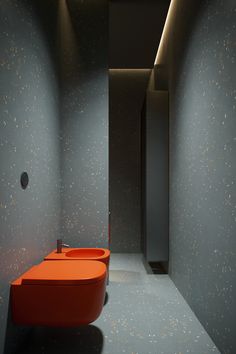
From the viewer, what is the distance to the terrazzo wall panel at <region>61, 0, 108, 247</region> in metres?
2.60

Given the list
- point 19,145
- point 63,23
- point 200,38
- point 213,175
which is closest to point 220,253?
point 213,175

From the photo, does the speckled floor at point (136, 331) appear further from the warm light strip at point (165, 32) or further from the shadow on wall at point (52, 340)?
the warm light strip at point (165, 32)

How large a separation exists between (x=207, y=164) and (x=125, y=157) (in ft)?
8.16

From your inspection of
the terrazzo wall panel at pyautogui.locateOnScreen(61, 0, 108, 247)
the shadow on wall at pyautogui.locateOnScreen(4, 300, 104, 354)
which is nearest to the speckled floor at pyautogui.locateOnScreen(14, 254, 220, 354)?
the shadow on wall at pyautogui.locateOnScreen(4, 300, 104, 354)

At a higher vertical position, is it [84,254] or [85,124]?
[85,124]

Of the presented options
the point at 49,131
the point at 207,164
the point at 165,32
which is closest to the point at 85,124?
the point at 49,131

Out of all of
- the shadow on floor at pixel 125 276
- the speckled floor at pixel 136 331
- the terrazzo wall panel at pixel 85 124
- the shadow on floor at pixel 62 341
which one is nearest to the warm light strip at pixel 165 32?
the terrazzo wall panel at pixel 85 124

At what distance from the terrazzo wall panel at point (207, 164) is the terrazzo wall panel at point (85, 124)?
2.36ft

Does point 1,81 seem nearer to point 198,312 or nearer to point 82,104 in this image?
point 82,104

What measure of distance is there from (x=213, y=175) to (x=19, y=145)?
3.80 feet

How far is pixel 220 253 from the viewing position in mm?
1520

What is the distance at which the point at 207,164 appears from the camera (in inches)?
67.9

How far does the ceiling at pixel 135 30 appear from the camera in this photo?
2.67 m

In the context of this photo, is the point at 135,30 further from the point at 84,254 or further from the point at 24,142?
the point at 84,254
